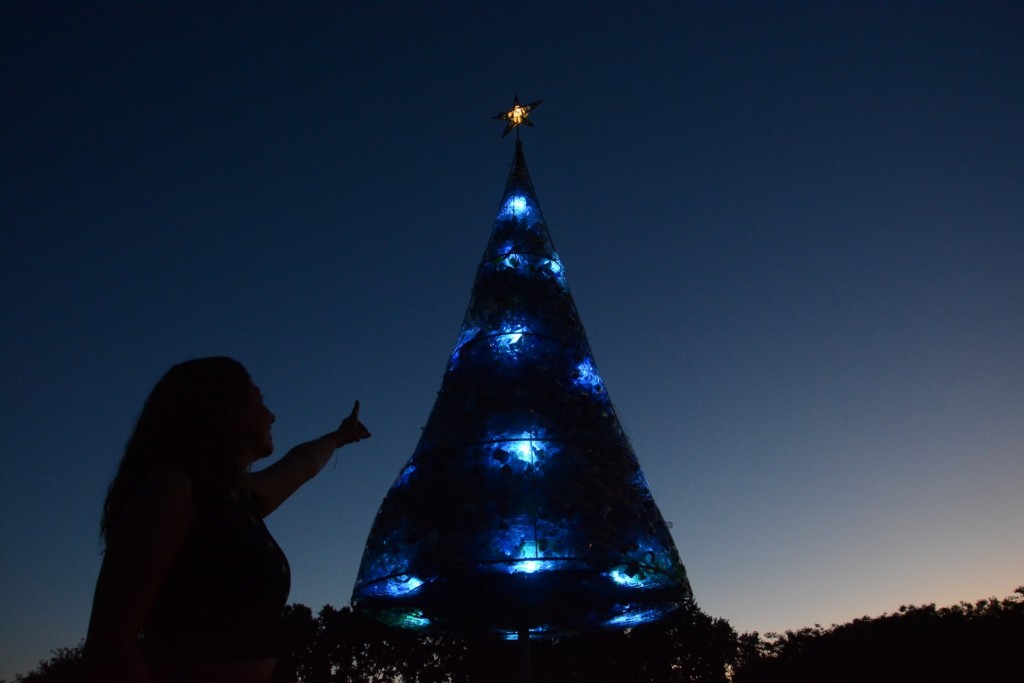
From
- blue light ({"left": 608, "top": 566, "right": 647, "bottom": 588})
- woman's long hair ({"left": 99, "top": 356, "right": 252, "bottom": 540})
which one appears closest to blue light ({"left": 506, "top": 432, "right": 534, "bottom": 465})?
blue light ({"left": 608, "top": 566, "right": 647, "bottom": 588})

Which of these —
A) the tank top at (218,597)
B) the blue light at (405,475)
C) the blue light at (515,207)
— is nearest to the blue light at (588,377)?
the blue light at (405,475)

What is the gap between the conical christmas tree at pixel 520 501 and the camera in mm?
4652

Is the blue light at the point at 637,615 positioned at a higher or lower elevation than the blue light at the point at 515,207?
lower

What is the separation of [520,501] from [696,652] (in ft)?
86.4

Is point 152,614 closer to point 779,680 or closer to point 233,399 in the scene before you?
point 233,399

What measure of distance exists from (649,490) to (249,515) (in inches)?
137

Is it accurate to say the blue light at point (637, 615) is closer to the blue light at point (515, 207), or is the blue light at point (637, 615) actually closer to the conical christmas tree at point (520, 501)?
the conical christmas tree at point (520, 501)

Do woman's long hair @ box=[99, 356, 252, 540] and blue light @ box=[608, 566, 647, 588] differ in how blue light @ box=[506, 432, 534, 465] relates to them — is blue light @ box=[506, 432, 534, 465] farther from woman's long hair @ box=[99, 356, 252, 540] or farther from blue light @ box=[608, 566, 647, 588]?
woman's long hair @ box=[99, 356, 252, 540]

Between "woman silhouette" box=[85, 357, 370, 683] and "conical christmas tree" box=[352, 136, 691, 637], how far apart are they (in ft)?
7.31

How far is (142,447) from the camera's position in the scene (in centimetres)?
251

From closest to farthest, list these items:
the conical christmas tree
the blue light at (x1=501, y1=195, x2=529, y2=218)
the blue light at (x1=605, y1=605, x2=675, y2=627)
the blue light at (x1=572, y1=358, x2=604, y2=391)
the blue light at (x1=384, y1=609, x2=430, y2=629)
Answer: the conical christmas tree
the blue light at (x1=384, y1=609, x2=430, y2=629)
the blue light at (x1=572, y1=358, x2=604, y2=391)
the blue light at (x1=605, y1=605, x2=675, y2=627)
the blue light at (x1=501, y1=195, x2=529, y2=218)

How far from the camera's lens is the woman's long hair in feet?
7.89

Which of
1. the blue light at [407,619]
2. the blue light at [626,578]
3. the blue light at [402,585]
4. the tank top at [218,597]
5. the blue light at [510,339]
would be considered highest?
the blue light at [510,339]

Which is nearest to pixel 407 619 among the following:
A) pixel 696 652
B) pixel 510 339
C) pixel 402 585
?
pixel 402 585
